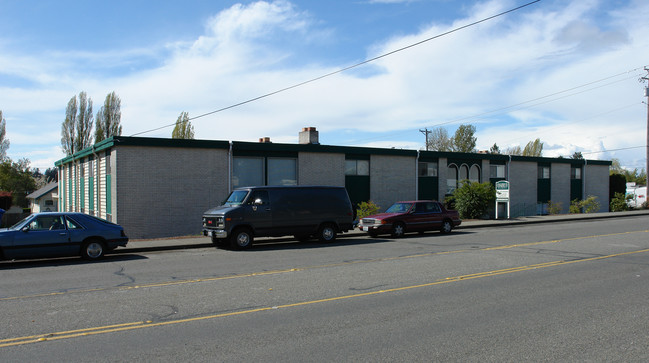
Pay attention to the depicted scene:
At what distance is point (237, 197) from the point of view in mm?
16359

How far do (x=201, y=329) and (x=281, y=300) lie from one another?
1890 mm

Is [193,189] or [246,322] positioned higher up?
[193,189]

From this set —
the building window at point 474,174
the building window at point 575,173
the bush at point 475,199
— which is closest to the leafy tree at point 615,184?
the building window at point 575,173

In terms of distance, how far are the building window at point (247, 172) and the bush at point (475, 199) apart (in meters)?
12.6

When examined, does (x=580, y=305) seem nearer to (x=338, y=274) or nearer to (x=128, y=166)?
(x=338, y=274)

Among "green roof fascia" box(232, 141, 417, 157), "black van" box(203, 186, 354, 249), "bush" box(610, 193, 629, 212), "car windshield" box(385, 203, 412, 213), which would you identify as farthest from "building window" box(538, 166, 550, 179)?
"black van" box(203, 186, 354, 249)

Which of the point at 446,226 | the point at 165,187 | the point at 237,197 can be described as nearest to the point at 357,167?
the point at 446,226

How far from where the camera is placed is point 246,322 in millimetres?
6469

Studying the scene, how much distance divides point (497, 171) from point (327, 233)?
2198 cm

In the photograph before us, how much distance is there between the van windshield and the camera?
1606 centimetres

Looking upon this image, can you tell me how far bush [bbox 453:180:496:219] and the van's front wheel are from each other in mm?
14370

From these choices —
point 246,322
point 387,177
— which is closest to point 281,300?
point 246,322

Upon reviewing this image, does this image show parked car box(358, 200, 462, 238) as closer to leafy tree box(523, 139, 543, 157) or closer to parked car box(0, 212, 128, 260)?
parked car box(0, 212, 128, 260)

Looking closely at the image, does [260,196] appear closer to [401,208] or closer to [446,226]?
[401,208]
